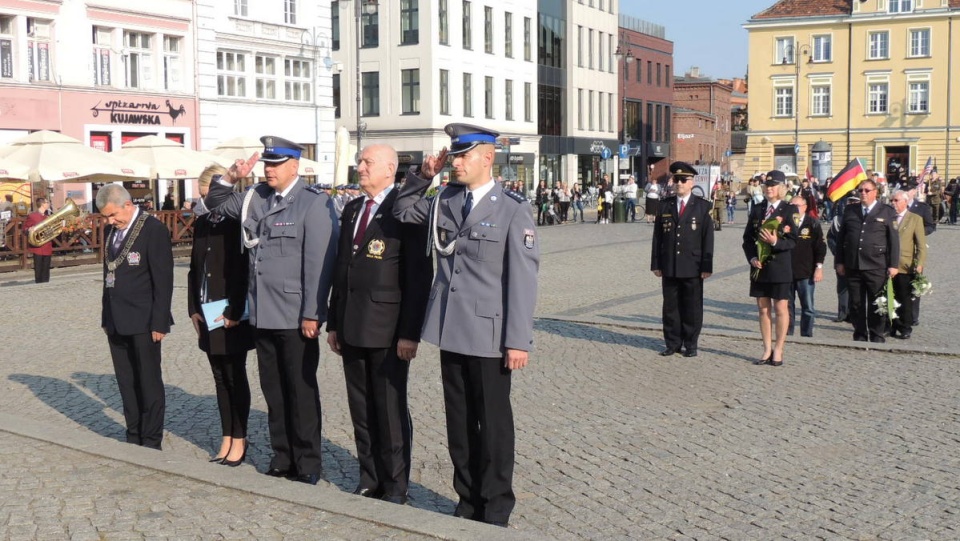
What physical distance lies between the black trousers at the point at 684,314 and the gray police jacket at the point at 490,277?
19.7 feet

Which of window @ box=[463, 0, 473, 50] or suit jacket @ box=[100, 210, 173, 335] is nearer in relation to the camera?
suit jacket @ box=[100, 210, 173, 335]

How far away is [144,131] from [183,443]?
31.1 m

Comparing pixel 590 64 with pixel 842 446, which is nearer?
pixel 842 446

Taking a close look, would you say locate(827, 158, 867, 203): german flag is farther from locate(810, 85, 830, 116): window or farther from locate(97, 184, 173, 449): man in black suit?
locate(810, 85, 830, 116): window

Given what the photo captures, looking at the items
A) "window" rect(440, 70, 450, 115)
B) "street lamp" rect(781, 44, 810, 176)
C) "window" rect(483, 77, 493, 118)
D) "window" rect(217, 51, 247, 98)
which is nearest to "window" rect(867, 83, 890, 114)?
"street lamp" rect(781, 44, 810, 176)

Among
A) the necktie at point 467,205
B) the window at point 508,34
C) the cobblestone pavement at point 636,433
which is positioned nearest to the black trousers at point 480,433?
the cobblestone pavement at point 636,433

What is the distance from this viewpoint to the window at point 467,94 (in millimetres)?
60969

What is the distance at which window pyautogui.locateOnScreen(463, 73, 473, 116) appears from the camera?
61.0 meters

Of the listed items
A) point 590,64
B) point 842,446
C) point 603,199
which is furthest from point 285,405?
point 590,64

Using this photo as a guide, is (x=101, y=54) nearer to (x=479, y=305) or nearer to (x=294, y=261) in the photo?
(x=294, y=261)

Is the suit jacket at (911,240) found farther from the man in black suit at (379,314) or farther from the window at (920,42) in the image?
the window at (920,42)

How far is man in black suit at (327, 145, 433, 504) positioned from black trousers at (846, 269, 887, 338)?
7.53 m

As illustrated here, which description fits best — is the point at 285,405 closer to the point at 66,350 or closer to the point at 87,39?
the point at 66,350

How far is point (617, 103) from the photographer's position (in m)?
78.9
